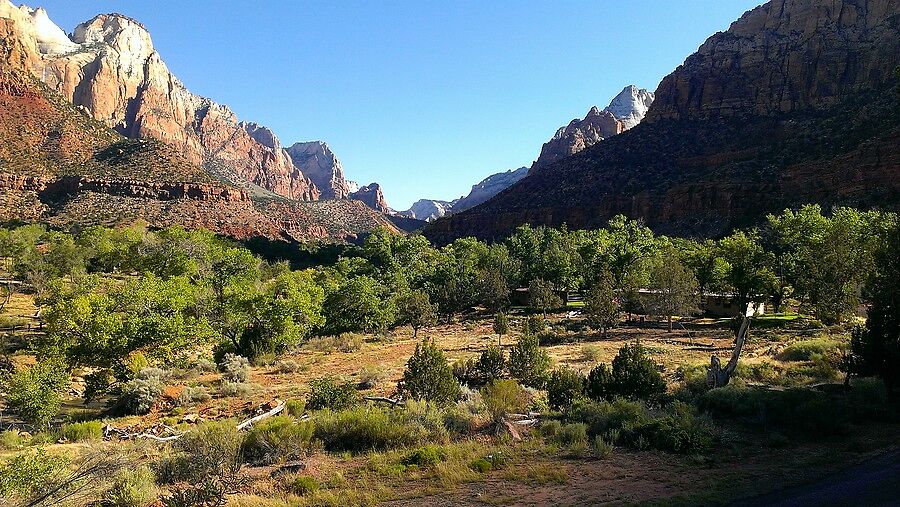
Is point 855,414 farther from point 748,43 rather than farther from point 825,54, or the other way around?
point 748,43

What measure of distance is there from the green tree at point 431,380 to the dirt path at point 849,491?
339 inches

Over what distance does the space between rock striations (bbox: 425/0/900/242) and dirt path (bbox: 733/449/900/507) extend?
220 feet

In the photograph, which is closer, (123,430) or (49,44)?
(123,430)

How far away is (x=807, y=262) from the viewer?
28.2 metres

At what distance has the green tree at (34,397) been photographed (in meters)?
15.4

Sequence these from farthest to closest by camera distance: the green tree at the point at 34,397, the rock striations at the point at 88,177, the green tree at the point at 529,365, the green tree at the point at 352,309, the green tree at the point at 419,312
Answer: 1. the rock striations at the point at 88,177
2. the green tree at the point at 352,309
3. the green tree at the point at 419,312
4. the green tree at the point at 529,365
5. the green tree at the point at 34,397

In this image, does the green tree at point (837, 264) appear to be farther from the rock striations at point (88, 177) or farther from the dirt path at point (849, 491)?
the rock striations at point (88, 177)

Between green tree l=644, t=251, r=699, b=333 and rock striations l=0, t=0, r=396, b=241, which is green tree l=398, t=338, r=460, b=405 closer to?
green tree l=644, t=251, r=699, b=333

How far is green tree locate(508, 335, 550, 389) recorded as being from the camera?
728 inches

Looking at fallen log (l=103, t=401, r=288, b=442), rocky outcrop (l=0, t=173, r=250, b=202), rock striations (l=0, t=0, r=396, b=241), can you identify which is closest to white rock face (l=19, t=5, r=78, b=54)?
rock striations (l=0, t=0, r=396, b=241)

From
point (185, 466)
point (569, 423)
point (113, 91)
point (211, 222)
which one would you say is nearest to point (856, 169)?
point (569, 423)

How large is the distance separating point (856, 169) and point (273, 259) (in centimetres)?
8947

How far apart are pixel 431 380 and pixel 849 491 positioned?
33.8 ft

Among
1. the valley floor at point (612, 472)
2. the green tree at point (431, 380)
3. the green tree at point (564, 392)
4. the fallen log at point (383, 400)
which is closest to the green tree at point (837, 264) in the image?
the valley floor at point (612, 472)
